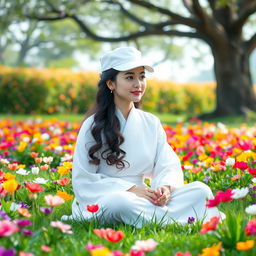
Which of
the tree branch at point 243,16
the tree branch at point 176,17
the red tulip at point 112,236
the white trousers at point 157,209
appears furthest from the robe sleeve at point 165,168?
the tree branch at point 243,16

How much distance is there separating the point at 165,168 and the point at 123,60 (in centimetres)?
82

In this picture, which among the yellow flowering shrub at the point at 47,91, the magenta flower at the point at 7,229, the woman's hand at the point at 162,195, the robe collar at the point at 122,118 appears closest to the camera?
the magenta flower at the point at 7,229

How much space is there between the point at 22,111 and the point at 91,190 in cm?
1193

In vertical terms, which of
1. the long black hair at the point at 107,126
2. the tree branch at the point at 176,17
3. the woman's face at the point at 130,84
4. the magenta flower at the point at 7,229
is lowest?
the magenta flower at the point at 7,229

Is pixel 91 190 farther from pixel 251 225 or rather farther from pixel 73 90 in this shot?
pixel 73 90

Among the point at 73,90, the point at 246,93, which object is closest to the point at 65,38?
the point at 73,90

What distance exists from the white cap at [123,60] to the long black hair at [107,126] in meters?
0.06

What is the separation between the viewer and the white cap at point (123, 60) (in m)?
3.27

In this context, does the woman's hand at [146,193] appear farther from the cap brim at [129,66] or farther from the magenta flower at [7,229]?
the magenta flower at [7,229]

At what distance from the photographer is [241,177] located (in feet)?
12.3

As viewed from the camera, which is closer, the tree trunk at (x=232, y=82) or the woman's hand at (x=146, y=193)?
the woman's hand at (x=146, y=193)

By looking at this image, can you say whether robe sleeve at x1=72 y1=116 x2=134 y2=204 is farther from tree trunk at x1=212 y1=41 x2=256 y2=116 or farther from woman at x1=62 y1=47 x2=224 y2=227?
tree trunk at x1=212 y1=41 x2=256 y2=116

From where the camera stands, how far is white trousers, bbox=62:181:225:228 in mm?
2924

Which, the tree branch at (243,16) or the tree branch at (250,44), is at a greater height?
the tree branch at (243,16)
